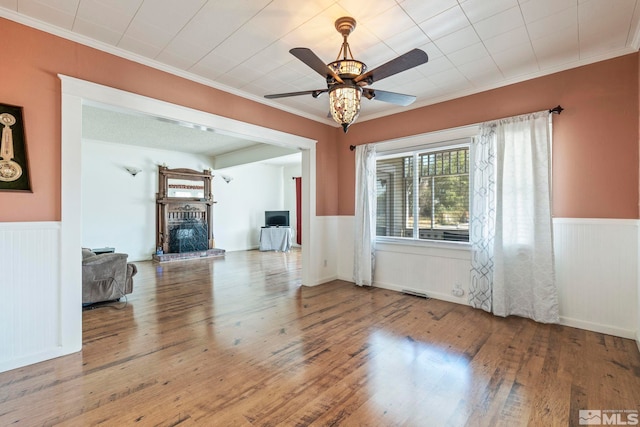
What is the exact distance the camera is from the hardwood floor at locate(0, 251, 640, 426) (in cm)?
183

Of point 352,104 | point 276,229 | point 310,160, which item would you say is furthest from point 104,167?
point 352,104

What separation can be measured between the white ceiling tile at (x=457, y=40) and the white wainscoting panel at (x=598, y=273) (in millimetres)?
2085

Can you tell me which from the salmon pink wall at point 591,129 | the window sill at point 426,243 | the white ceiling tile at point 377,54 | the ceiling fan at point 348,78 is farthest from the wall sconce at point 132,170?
the salmon pink wall at point 591,129

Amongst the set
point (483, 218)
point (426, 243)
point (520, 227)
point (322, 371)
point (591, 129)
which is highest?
point (591, 129)

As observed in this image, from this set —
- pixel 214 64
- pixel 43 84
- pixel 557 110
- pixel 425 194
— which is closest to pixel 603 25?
pixel 557 110

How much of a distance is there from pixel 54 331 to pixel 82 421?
1180 mm

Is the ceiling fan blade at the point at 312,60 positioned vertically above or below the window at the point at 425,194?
above

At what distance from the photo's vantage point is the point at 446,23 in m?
2.47

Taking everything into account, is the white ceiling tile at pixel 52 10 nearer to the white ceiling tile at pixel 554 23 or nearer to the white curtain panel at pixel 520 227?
the white ceiling tile at pixel 554 23

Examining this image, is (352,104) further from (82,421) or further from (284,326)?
(82,421)

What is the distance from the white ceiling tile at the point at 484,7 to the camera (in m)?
2.22

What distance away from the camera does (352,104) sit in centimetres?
225

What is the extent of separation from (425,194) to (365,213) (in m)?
0.95

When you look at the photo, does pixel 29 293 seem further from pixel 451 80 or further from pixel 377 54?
pixel 451 80
